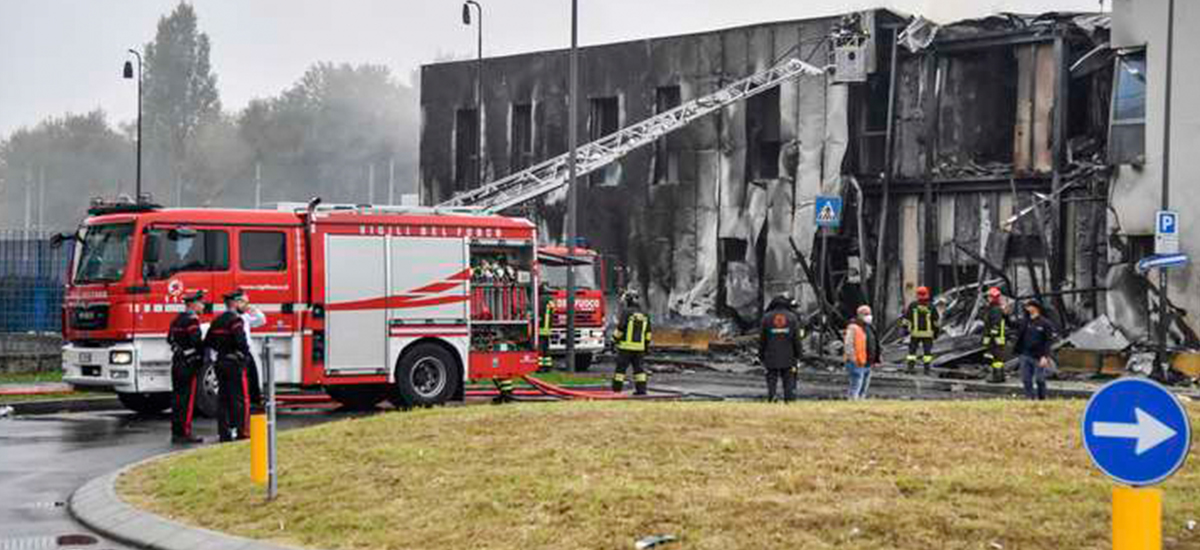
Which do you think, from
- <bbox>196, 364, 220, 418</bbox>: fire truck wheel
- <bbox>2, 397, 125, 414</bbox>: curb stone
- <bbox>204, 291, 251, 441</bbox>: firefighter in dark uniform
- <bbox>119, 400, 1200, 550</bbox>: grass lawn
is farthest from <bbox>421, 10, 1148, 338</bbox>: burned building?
<bbox>119, 400, 1200, 550</bbox>: grass lawn

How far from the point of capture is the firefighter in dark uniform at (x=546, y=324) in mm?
30203

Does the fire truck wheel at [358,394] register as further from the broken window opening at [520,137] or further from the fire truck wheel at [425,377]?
the broken window opening at [520,137]

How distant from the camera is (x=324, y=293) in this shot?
67.1 feet

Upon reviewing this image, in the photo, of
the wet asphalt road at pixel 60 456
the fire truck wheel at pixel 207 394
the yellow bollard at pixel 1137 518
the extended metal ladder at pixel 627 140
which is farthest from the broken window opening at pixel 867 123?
the yellow bollard at pixel 1137 518

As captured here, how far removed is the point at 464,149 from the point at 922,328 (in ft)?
71.5

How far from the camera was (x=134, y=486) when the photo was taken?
1277cm

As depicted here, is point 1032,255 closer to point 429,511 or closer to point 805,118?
point 805,118

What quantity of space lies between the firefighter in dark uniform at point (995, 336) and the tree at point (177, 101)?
2954 inches

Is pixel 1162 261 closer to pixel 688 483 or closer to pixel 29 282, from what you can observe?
pixel 688 483

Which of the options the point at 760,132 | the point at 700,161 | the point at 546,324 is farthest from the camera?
the point at 700,161

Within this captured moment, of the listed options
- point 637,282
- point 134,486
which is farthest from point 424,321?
point 637,282

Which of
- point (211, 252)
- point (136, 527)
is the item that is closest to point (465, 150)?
point (211, 252)

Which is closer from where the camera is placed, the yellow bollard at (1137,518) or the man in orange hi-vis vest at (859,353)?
the yellow bollard at (1137,518)

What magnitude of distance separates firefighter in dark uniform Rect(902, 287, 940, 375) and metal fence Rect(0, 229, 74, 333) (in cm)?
1548
